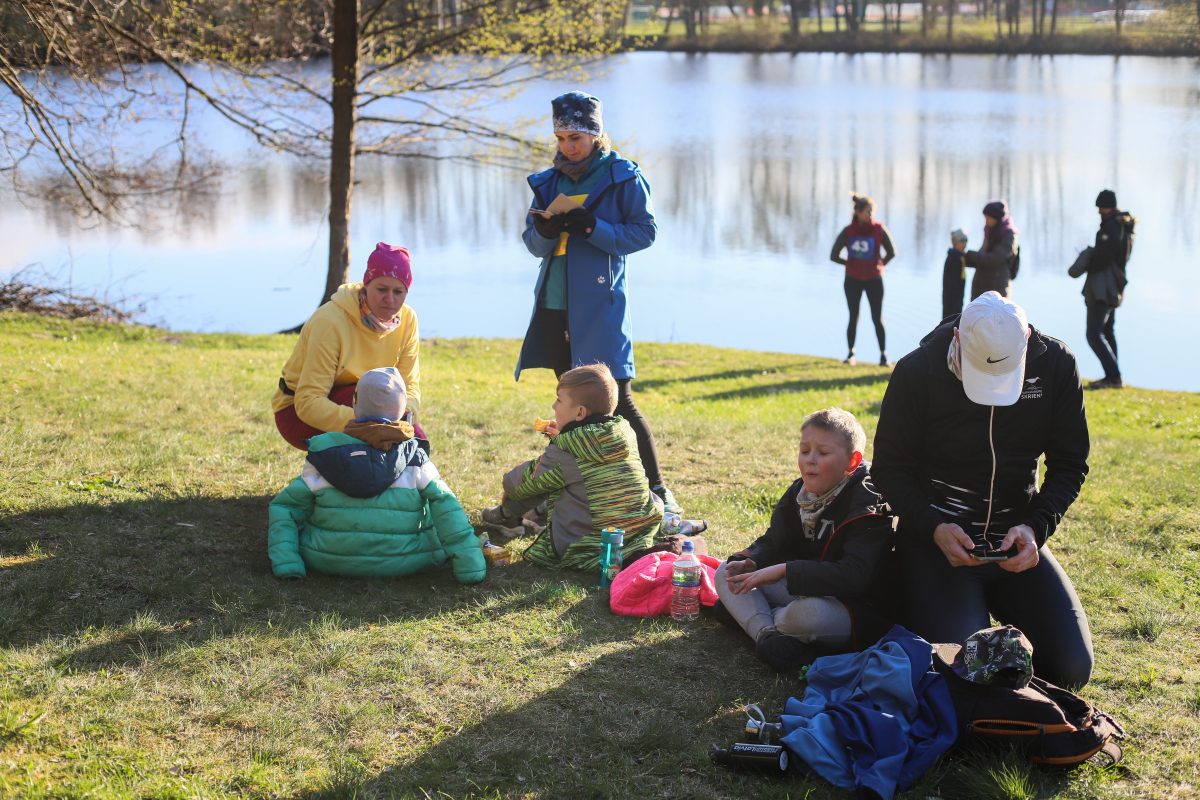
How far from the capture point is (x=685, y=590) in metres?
3.92

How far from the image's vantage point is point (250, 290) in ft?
60.1

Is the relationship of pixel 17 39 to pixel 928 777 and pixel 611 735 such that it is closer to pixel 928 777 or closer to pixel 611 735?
pixel 611 735

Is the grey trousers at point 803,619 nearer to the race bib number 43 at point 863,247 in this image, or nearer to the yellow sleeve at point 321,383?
the yellow sleeve at point 321,383

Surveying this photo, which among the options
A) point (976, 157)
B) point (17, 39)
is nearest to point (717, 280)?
point (976, 157)

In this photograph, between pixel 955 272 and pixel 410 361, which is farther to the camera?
pixel 955 272

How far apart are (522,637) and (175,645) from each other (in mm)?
1254

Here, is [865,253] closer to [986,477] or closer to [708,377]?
[708,377]

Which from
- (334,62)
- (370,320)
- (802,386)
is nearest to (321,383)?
(370,320)

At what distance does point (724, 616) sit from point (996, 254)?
23.8 ft

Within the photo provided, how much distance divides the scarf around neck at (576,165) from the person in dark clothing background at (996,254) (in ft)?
20.3

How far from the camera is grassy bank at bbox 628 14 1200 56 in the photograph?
45906 millimetres

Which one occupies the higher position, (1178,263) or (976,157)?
(976,157)

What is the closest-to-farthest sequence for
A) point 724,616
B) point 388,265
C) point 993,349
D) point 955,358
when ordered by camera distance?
point 993,349, point 955,358, point 724,616, point 388,265

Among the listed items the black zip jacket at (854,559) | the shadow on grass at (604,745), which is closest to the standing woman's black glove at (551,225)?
the black zip jacket at (854,559)
